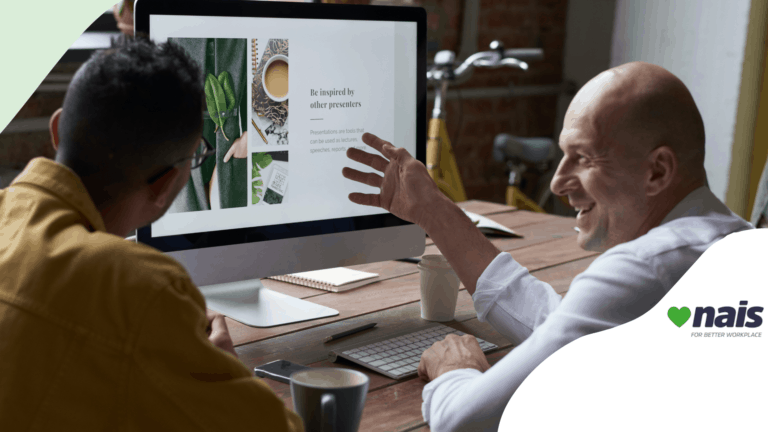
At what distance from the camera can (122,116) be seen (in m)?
0.63

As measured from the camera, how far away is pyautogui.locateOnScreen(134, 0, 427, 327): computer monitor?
3.39 ft

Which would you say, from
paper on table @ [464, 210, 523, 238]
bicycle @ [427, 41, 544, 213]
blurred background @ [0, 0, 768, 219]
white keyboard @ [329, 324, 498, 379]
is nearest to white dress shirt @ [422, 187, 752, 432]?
white keyboard @ [329, 324, 498, 379]

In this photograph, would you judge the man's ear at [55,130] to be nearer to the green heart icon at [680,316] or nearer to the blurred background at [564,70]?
the green heart icon at [680,316]

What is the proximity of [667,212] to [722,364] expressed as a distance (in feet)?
0.54

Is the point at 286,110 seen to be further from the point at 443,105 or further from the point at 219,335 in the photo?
the point at 443,105

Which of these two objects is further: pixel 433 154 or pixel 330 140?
pixel 433 154

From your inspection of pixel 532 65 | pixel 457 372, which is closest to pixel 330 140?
pixel 457 372

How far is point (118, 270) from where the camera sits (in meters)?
0.54

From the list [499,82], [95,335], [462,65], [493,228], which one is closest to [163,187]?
[95,335]

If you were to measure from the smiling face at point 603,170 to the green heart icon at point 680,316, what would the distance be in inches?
4.9

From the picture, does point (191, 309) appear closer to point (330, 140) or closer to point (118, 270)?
point (118, 270)

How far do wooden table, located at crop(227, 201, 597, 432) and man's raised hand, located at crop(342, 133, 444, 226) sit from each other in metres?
0.18

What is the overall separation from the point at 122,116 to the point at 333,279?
0.74 meters

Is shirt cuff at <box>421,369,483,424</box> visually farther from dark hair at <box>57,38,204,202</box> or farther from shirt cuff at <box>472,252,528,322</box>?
dark hair at <box>57,38,204,202</box>
